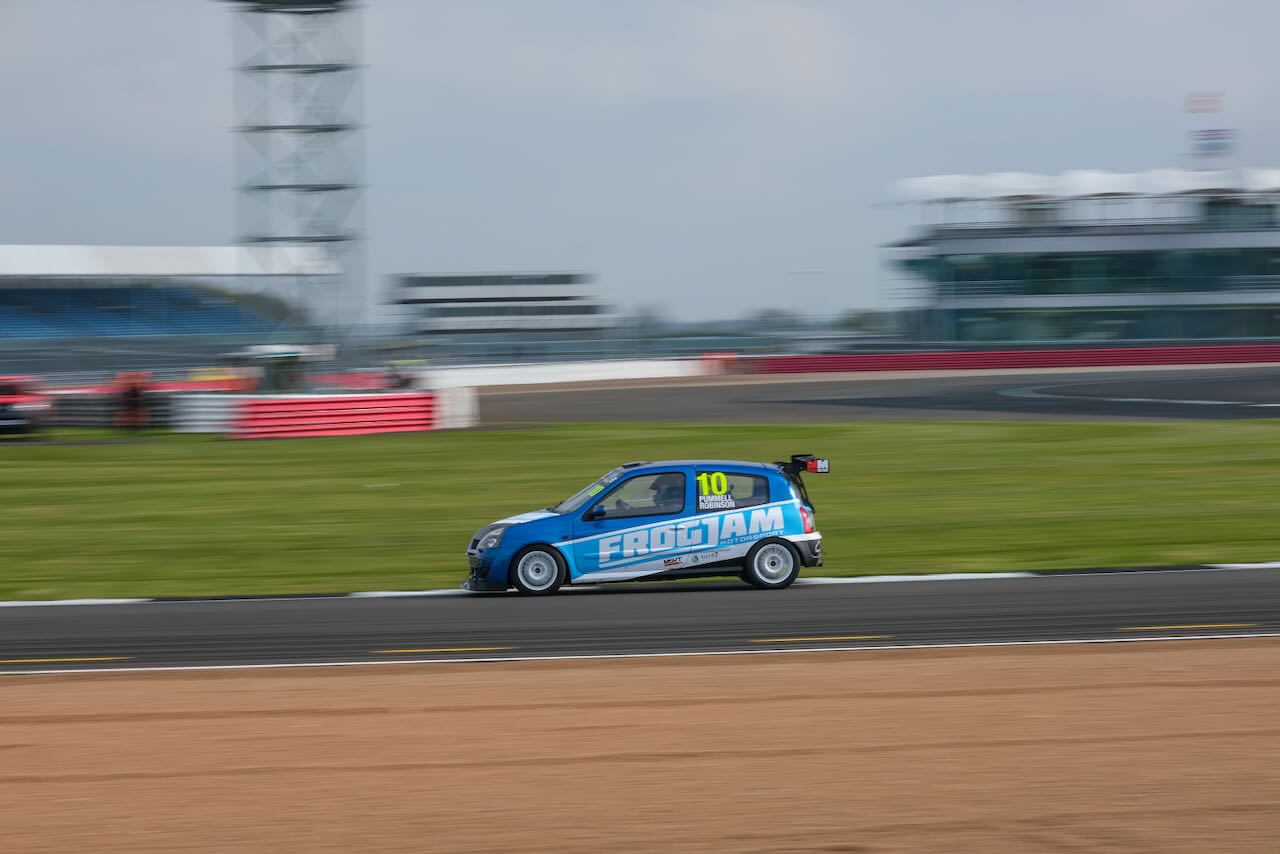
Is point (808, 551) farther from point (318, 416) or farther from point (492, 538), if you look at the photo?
point (318, 416)

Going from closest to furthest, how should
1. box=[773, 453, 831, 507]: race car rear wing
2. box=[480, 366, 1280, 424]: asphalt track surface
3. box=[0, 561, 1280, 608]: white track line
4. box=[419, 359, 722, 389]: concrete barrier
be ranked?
box=[773, 453, 831, 507]: race car rear wing
box=[0, 561, 1280, 608]: white track line
box=[480, 366, 1280, 424]: asphalt track surface
box=[419, 359, 722, 389]: concrete barrier

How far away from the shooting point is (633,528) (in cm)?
1261

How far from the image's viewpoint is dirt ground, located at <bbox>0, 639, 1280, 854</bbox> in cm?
613

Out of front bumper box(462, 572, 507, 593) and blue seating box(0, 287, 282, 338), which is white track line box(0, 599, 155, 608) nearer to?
front bumper box(462, 572, 507, 593)

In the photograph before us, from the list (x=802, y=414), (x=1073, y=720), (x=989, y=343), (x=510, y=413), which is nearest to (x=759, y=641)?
(x=1073, y=720)

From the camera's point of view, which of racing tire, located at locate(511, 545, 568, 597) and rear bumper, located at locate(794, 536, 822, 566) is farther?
rear bumper, located at locate(794, 536, 822, 566)

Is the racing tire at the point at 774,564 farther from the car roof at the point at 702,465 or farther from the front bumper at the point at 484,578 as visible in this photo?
the front bumper at the point at 484,578

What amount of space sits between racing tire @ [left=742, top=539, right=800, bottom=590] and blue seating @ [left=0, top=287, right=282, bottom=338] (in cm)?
5815

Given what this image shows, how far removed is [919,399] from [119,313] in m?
47.2

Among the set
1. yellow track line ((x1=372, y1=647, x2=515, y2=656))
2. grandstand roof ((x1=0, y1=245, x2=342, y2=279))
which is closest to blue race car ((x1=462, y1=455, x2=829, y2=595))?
yellow track line ((x1=372, y1=647, x2=515, y2=656))

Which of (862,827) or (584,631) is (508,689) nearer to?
(584,631)

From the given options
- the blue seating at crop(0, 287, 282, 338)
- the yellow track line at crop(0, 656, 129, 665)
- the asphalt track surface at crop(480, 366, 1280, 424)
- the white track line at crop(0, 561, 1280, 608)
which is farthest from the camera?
the blue seating at crop(0, 287, 282, 338)

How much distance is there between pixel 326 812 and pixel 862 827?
2.37 metres

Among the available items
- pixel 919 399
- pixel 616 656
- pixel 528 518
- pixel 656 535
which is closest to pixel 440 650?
pixel 616 656
